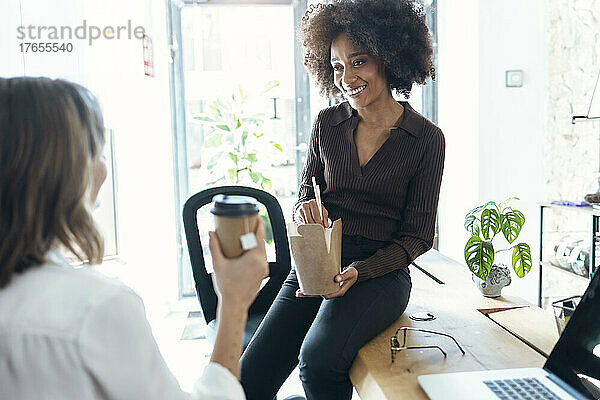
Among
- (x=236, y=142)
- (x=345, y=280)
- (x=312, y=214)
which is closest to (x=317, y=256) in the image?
(x=345, y=280)

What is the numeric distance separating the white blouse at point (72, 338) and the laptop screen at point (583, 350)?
684mm

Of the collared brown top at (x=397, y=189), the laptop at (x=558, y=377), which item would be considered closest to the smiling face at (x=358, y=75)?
the collared brown top at (x=397, y=189)

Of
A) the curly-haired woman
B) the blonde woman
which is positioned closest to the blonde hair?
the blonde woman

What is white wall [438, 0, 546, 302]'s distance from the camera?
3213 millimetres

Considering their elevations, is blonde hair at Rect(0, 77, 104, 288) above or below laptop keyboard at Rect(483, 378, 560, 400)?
above

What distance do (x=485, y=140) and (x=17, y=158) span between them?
2906 millimetres

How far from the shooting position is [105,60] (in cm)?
254

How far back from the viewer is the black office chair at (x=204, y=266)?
71.5 inches

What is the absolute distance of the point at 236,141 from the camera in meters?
3.54

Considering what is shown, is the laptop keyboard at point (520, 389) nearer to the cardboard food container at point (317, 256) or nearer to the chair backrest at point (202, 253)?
the cardboard food container at point (317, 256)

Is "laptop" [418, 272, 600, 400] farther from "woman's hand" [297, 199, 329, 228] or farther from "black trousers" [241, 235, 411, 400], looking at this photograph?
"woman's hand" [297, 199, 329, 228]

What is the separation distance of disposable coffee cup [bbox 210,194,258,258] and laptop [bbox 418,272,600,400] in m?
0.43

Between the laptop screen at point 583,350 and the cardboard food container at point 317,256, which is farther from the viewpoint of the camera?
the cardboard food container at point 317,256

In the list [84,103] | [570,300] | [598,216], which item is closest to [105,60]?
[84,103]
